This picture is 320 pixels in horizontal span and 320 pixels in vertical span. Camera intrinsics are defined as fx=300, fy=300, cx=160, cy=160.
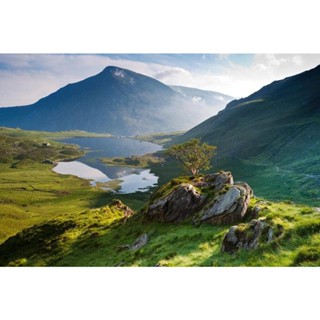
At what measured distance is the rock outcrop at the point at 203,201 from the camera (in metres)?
21.3

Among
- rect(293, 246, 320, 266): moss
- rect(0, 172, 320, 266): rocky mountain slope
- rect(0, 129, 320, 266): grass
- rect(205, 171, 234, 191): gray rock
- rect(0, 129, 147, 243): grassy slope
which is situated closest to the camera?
rect(293, 246, 320, 266): moss

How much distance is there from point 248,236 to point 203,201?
40.5ft

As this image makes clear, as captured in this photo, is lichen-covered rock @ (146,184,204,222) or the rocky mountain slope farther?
lichen-covered rock @ (146,184,204,222)

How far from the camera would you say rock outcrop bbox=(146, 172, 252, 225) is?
21.3 meters

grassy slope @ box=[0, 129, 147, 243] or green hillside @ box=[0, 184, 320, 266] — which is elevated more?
green hillside @ box=[0, 184, 320, 266]

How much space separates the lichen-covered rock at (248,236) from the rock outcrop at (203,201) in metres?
5.88

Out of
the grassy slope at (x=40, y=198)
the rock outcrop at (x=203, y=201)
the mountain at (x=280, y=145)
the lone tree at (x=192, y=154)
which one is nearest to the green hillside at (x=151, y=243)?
the rock outcrop at (x=203, y=201)

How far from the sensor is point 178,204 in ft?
89.2

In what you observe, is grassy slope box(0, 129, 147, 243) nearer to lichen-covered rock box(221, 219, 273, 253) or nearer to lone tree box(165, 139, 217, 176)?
lone tree box(165, 139, 217, 176)

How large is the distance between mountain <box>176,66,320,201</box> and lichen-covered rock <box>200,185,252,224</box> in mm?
28874


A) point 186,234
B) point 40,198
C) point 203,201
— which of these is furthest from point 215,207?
point 40,198

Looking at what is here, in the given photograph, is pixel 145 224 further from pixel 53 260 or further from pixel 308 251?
pixel 308 251

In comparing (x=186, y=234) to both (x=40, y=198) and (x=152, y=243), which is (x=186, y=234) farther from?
(x=40, y=198)

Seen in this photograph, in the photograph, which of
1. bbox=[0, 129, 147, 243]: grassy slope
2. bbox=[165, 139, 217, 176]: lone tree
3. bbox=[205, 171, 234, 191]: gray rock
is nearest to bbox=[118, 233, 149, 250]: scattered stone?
bbox=[205, 171, 234, 191]: gray rock
